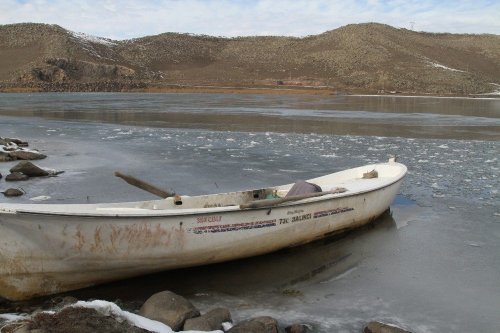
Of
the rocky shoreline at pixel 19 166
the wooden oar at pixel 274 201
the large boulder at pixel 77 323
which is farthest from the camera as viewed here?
the rocky shoreline at pixel 19 166

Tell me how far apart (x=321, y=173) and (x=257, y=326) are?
27.4 ft

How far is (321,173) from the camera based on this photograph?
13.4m

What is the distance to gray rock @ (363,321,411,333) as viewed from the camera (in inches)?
213

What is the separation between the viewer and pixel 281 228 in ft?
25.7

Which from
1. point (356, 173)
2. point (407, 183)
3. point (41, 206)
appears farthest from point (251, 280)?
point (407, 183)

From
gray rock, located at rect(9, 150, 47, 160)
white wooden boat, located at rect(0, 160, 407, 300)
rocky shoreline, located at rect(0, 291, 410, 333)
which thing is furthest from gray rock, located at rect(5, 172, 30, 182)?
rocky shoreline, located at rect(0, 291, 410, 333)

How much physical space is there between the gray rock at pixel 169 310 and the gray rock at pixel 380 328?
6.16 ft

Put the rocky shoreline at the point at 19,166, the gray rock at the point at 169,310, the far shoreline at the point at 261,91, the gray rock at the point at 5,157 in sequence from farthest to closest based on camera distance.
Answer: the far shoreline at the point at 261,91 → the gray rock at the point at 5,157 → the rocky shoreline at the point at 19,166 → the gray rock at the point at 169,310

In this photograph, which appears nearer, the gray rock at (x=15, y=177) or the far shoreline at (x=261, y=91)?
the gray rock at (x=15, y=177)

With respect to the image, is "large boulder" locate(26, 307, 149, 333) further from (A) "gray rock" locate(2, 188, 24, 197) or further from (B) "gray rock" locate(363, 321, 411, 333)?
(A) "gray rock" locate(2, 188, 24, 197)

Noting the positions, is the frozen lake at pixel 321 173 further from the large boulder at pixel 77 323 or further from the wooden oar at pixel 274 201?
the large boulder at pixel 77 323

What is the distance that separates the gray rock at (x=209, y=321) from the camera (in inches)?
212

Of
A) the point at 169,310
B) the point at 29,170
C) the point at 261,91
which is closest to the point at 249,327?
the point at 169,310

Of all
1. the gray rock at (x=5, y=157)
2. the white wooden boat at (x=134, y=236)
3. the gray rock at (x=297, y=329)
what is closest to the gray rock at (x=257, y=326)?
the gray rock at (x=297, y=329)
